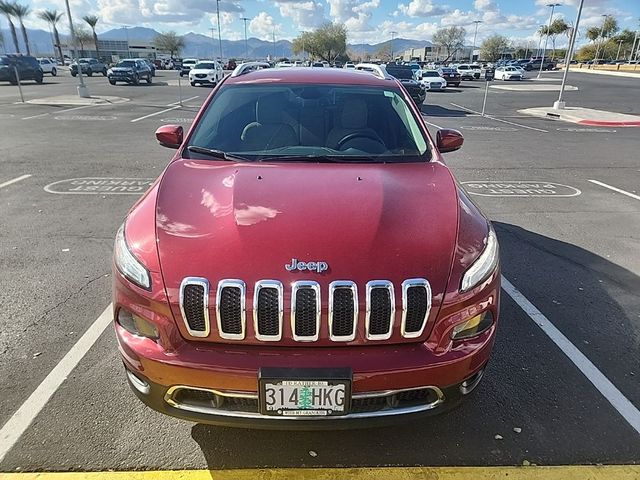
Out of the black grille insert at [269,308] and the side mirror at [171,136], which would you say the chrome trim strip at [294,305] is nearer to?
the black grille insert at [269,308]

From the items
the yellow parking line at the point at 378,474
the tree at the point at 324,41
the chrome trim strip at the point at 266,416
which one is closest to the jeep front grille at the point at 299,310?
the chrome trim strip at the point at 266,416

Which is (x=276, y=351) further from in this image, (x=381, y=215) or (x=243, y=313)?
(x=381, y=215)

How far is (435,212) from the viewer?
2436 millimetres

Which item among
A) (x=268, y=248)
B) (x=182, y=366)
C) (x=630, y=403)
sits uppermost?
(x=268, y=248)

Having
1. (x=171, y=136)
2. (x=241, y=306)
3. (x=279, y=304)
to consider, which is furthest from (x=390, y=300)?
(x=171, y=136)

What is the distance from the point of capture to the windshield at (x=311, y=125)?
323cm

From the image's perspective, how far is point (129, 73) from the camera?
33.2 meters

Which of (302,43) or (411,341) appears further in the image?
(302,43)

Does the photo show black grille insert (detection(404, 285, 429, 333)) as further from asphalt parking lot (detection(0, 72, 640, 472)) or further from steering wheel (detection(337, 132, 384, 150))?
steering wheel (detection(337, 132, 384, 150))

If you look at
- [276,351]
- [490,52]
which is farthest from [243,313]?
[490,52]

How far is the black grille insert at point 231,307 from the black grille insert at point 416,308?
0.71 m

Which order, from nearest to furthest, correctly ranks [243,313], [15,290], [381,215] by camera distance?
[243,313], [381,215], [15,290]

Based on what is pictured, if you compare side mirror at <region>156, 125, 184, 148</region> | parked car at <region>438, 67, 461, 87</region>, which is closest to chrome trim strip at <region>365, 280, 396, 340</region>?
side mirror at <region>156, 125, 184, 148</region>

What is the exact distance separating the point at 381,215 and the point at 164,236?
1066 mm
